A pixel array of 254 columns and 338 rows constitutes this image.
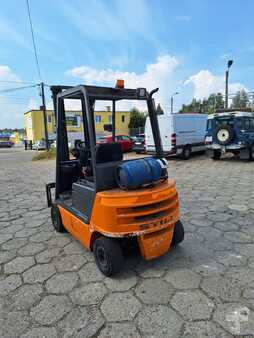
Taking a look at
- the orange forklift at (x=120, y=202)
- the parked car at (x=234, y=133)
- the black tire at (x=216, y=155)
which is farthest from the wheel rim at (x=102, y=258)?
the black tire at (x=216, y=155)

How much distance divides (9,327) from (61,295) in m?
0.55

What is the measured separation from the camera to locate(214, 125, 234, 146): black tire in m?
11.2

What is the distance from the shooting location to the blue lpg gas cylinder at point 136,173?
2.79m

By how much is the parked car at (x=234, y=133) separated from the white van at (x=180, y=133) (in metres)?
1.47

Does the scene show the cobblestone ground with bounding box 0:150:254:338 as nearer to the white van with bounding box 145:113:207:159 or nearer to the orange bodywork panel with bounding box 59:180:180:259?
the orange bodywork panel with bounding box 59:180:180:259

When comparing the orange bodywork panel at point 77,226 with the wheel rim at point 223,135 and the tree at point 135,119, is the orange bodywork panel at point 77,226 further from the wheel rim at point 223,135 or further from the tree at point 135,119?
the tree at point 135,119

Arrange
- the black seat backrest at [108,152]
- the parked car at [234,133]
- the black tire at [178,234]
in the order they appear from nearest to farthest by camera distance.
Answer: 1. the black seat backrest at [108,152]
2. the black tire at [178,234]
3. the parked car at [234,133]

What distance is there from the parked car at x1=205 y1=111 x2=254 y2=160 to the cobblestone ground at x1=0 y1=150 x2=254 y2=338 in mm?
7552

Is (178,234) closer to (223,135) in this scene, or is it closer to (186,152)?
(223,135)

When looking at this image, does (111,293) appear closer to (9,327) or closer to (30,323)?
(30,323)

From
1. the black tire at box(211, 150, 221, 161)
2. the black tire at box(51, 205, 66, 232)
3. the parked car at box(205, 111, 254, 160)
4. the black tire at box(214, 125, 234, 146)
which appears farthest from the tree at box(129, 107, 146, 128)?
the black tire at box(51, 205, 66, 232)

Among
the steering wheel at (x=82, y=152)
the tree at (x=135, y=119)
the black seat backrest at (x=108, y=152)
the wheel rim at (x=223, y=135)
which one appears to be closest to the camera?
the black seat backrest at (x=108, y=152)

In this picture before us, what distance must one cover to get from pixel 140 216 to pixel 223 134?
996cm

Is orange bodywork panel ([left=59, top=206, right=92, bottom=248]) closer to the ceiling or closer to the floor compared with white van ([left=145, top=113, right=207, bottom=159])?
closer to the floor
